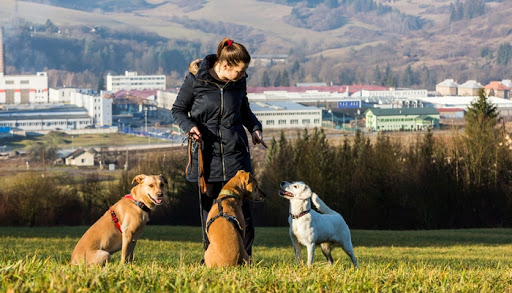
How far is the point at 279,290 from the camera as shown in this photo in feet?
12.6

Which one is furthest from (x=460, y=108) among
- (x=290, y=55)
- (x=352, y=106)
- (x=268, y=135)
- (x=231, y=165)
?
(x=231, y=165)

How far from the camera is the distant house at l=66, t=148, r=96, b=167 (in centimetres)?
5403

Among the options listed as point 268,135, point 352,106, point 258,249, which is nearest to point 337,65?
point 352,106

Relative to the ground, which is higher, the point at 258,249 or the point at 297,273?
the point at 297,273

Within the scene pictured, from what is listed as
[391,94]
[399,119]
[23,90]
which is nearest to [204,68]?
[399,119]

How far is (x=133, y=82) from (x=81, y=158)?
81.7 meters

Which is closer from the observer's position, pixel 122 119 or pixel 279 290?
pixel 279 290

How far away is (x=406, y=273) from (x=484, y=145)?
81.9 ft

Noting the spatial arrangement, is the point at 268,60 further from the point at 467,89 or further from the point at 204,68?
the point at 204,68

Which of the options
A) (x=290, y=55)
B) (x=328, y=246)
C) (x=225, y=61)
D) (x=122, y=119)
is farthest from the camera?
(x=290, y=55)

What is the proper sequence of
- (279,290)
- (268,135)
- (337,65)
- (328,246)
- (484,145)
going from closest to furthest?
(279,290) → (328,246) → (484,145) → (268,135) → (337,65)

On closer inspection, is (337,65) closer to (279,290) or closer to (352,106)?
(352,106)

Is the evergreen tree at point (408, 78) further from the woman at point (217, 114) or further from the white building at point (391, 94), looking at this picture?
the woman at point (217, 114)

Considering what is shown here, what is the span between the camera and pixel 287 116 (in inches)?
3371
